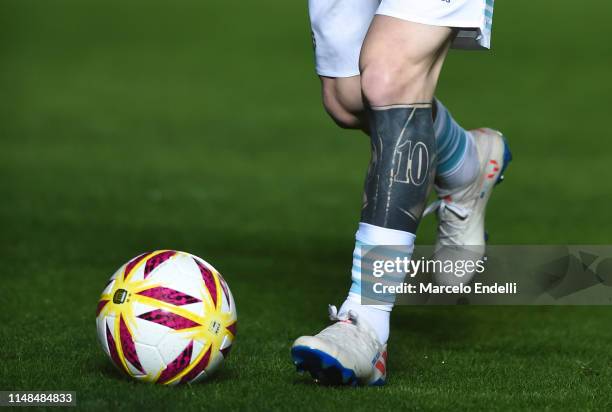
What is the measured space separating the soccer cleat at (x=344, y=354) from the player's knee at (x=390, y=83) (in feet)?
2.28

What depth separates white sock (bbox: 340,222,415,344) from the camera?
3.57 m

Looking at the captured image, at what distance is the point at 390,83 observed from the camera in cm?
363

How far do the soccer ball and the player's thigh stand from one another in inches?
32.0

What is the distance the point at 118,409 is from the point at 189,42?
761 inches

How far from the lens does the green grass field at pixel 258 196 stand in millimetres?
3664

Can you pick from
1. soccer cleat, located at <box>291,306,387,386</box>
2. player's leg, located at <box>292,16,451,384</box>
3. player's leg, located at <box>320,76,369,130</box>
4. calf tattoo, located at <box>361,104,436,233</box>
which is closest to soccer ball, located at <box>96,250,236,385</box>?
soccer cleat, located at <box>291,306,387,386</box>

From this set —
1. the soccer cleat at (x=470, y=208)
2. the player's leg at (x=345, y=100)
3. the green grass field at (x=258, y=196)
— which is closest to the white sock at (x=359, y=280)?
the green grass field at (x=258, y=196)

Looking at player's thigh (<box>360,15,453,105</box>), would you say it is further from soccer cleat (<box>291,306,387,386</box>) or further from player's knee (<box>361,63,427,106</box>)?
soccer cleat (<box>291,306,387,386</box>)

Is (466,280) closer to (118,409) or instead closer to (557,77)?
(118,409)

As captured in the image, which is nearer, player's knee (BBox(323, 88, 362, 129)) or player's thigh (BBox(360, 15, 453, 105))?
player's thigh (BBox(360, 15, 453, 105))

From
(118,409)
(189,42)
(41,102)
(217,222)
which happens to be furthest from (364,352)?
(189,42)

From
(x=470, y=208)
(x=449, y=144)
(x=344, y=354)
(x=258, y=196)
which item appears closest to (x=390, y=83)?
(x=344, y=354)

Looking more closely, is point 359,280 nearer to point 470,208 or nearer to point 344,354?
point 344,354

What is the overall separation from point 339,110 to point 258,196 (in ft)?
14.8
